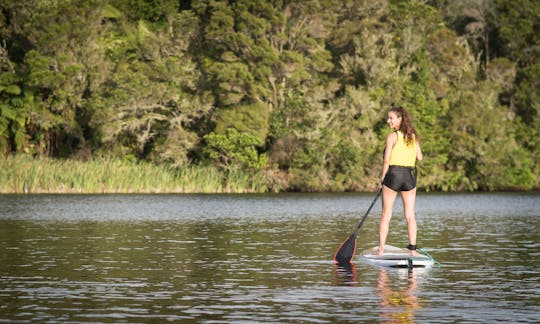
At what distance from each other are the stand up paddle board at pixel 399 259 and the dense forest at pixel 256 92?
41.7 meters

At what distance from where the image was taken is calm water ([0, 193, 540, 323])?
11.6 metres

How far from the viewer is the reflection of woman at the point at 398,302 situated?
11156 millimetres

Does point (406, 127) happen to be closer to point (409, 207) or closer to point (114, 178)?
point (409, 207)

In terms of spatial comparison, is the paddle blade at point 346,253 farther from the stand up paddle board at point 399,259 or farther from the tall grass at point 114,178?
the tall grass at point 114,178

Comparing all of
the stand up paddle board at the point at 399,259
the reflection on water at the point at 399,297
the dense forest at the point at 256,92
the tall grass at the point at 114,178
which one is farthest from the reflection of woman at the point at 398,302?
the dense forest at the point at 256,92

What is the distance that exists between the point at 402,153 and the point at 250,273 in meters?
3.00

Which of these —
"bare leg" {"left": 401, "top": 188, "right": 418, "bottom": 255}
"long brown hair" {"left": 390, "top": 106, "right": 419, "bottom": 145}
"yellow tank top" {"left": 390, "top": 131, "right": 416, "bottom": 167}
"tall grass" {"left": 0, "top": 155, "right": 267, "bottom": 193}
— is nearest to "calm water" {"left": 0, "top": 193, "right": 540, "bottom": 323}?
"bare leg" {"left": 401, "top": 188, "right": 418, "bottom": 255}

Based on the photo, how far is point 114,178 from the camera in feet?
174

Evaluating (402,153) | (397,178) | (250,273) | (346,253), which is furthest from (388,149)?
(250,273)

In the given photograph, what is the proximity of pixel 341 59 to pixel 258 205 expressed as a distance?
26601 mm

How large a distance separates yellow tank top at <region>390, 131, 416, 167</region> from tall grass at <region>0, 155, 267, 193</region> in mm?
36039

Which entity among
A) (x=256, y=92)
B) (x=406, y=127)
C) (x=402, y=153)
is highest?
(x=256, y=92)

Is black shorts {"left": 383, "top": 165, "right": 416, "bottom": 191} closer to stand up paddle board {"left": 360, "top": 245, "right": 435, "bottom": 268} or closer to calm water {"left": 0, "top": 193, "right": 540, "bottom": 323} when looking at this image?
stand up paddle board {"left": 360, "top": 245, "right": 435, "bottom": 268}

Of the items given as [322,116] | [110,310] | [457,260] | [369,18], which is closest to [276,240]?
[457,260]
